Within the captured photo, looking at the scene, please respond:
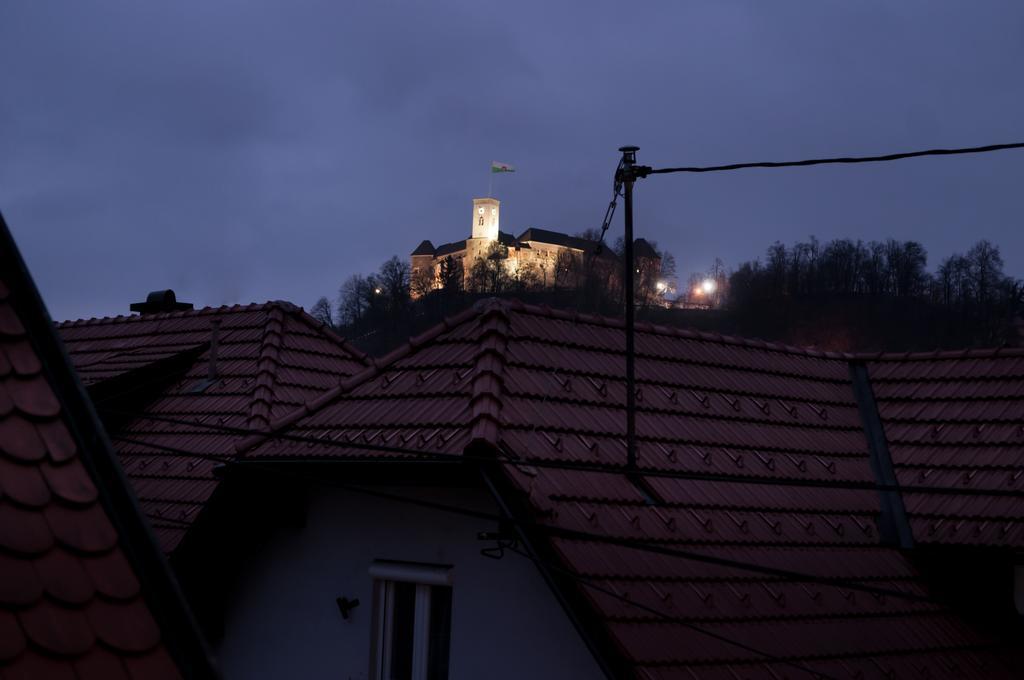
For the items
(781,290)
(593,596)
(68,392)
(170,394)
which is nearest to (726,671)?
(593,596)

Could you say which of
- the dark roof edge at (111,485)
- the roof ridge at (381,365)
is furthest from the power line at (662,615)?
the dark roof edge at (111,485)

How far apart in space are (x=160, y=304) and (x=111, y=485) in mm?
14153

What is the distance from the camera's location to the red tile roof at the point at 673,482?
708 cm

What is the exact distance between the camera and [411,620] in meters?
7.88

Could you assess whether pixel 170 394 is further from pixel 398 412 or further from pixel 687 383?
pixel 687 383

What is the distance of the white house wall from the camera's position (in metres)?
7.07

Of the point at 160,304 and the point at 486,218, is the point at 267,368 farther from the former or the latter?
the point at 486,218

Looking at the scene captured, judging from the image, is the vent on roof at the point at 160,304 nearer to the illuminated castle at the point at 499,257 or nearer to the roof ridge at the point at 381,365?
the roof ridge at the point at 381,365

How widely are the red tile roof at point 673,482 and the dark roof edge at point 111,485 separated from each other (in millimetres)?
3709

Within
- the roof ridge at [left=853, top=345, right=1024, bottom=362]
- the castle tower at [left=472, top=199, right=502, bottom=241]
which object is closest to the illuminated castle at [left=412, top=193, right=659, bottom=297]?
the castle tower at [left=472, top=199, right=502, bottom=241]

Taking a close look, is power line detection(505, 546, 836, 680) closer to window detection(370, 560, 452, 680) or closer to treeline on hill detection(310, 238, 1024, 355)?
window detection(370, 560, 452, 680)

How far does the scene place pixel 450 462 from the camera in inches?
282

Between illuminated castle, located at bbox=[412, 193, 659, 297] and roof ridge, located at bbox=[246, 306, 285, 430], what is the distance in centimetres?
9702

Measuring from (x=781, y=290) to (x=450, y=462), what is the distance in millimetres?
89208
